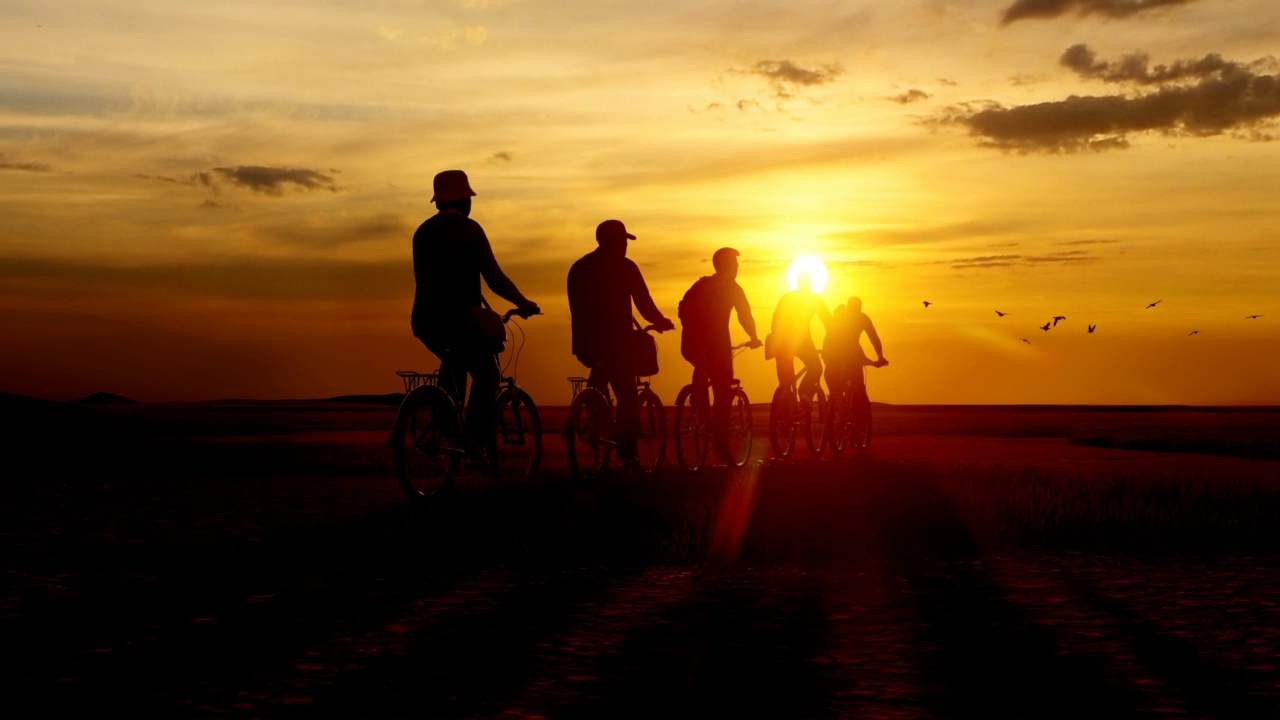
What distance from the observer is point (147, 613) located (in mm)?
6805

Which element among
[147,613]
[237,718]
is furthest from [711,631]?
[147,613]

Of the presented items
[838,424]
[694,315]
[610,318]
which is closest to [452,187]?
[610,318]

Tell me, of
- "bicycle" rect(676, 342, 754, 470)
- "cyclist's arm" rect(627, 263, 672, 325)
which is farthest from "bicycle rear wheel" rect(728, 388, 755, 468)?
"cyclist's arm" rect(627, 263, 672, 325)

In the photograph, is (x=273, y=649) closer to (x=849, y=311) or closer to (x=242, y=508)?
(x=242, y=508)

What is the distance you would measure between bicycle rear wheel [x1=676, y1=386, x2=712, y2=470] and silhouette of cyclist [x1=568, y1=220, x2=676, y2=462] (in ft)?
3.40

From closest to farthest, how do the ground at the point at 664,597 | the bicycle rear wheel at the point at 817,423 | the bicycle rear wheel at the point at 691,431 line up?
the ground at the point at 664,597 < the bicycle rear wheel at the point at 691,431 < the bicycle rear wheel at the point at 817,423

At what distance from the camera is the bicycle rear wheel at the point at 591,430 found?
40.3 feet

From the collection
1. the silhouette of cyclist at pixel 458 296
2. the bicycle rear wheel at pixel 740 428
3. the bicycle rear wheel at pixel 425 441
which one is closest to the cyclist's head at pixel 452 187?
the silhouette of cyclist at pixel 458 296

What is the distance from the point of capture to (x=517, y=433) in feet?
37.9

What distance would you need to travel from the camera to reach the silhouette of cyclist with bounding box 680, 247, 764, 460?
14.3 meters

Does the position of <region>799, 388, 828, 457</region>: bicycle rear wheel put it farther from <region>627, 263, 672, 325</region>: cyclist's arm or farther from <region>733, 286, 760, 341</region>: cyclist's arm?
<region>627, 263, 672, 325</region>: cyclist's arm

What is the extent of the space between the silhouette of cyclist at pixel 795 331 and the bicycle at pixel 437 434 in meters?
5.04

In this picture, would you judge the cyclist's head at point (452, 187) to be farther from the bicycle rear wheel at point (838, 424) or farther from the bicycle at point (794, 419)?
the bicycle rear wheel at point (838, 424)

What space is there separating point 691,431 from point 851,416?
4.76 m
